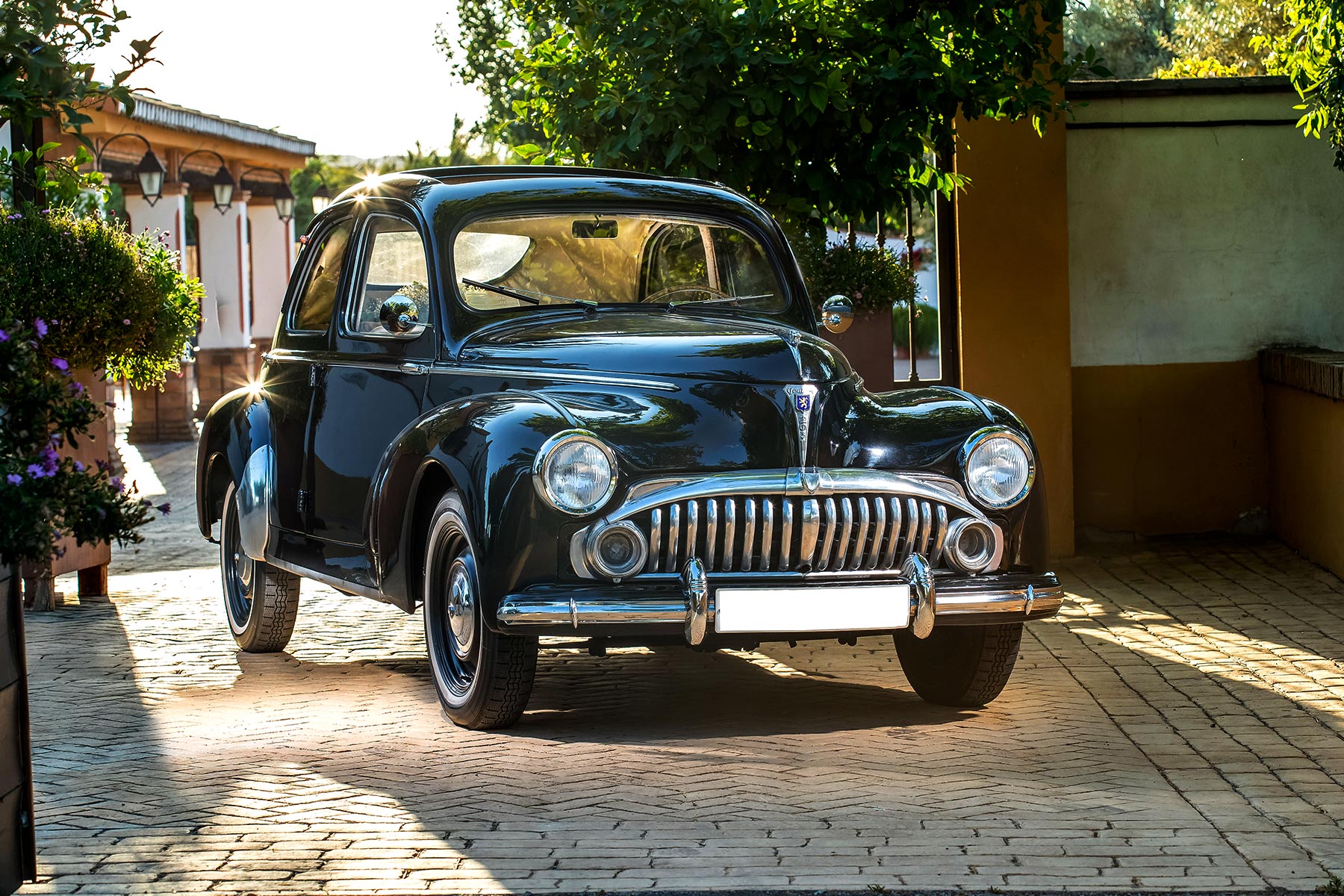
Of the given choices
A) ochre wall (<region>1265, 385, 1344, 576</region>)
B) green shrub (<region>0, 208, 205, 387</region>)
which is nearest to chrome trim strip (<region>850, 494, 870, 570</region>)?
green shrub (<region>0, 208, 205, 387</region>)

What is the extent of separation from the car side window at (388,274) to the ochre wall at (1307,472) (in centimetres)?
495

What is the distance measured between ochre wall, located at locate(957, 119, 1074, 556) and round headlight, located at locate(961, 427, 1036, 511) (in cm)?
415

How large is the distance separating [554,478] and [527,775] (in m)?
0.87

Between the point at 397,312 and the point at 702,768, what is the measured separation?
2006 mm

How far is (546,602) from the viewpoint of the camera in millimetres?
5195

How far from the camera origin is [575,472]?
5273mm

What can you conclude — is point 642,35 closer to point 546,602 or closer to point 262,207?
point 546,602

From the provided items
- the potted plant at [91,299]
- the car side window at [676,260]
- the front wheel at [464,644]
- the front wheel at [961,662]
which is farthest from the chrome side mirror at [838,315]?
the potted plant at [91,299]

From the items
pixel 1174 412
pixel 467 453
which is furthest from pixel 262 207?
pixel 467 453

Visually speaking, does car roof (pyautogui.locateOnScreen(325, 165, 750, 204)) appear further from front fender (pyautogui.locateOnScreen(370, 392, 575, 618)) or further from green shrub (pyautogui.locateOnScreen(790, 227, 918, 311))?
green shrub (pyautogui.locateOnScreen(790, 227, 918, 311))

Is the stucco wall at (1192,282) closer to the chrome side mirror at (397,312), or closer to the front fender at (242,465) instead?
the front fender at (242,465)

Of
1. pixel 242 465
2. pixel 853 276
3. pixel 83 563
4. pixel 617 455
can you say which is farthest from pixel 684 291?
pixel 83 563

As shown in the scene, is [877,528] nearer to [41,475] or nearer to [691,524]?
[691,524]

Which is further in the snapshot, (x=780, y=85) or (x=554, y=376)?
(x=780, y=85)
